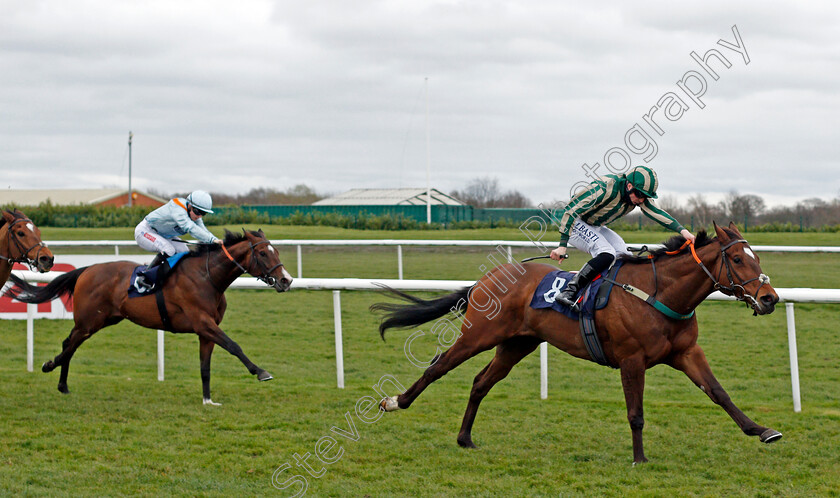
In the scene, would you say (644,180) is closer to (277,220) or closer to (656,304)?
(656,304)

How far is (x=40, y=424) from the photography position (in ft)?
17.8

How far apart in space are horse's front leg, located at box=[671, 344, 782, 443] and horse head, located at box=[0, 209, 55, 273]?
474 cm

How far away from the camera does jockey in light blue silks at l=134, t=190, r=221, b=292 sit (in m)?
6.45

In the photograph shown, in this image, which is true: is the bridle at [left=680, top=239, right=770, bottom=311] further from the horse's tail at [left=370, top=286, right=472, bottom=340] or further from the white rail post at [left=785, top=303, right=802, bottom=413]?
the white rail post at [left=785, top=303, right=802, bottom=413]

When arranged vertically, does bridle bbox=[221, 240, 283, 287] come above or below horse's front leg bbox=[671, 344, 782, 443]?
above

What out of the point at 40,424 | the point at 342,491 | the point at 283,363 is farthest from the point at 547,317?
the point at 283,363

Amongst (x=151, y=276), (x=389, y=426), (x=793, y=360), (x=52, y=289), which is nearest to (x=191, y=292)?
(x=151, y=276)

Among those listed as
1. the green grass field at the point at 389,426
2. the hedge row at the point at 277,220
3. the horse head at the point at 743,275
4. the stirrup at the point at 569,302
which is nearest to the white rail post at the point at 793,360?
the green grass field at the point at 389,426

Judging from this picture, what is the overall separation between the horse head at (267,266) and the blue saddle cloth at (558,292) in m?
2.17

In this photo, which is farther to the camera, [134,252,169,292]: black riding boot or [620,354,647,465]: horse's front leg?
[134,252,169,292]: black riding boot

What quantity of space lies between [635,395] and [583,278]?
709 millimetres

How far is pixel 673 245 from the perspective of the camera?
4586 millimetres

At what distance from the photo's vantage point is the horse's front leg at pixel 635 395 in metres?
4.43

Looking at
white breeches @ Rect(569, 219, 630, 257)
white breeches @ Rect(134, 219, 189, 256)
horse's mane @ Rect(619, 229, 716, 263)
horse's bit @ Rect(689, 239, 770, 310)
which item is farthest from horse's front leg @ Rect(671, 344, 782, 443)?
white breeches @ Rect(134, 219, 189, 256)
